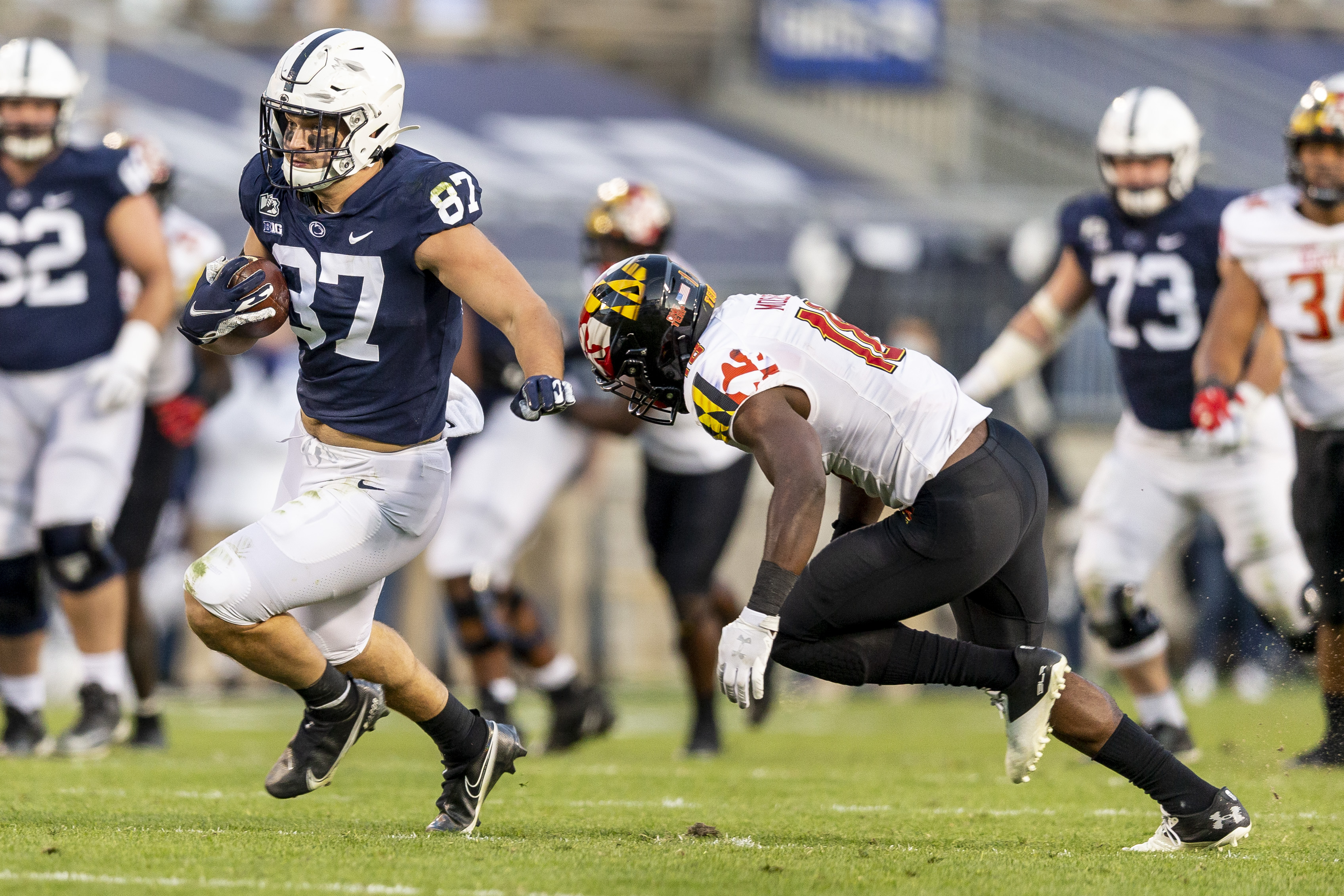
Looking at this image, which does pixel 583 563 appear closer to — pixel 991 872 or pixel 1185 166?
pixel 1185 166

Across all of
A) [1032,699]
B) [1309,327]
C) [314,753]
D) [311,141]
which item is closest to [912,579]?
[1032,699]

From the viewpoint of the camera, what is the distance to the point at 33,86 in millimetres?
6398

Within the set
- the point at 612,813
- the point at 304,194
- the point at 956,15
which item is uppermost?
the point at 304,194

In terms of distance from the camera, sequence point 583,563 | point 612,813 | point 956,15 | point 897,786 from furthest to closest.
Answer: point 956,15, point 583,563, point 897,786, point 612,813

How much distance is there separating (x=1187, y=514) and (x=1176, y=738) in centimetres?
80

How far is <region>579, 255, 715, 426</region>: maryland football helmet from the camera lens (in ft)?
14.1

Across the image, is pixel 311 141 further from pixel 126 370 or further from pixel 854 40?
pixel 854 40

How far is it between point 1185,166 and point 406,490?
11.1 feet

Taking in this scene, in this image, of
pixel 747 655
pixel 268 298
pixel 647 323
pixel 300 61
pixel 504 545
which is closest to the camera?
pixel 747 655

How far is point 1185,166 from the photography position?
660cm

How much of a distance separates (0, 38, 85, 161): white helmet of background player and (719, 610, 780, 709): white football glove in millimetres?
3682

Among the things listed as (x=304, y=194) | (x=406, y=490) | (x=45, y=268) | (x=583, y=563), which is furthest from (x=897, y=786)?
(x=583, y=563)

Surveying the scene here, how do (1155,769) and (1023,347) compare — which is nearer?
(1155,769)

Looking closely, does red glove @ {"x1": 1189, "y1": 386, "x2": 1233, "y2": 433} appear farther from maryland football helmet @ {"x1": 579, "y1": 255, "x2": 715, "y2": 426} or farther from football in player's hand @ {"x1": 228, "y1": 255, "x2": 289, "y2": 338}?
football in player's hand @ {"x1": 228, "y1": 255, "x2": 289, "y2": 338}
